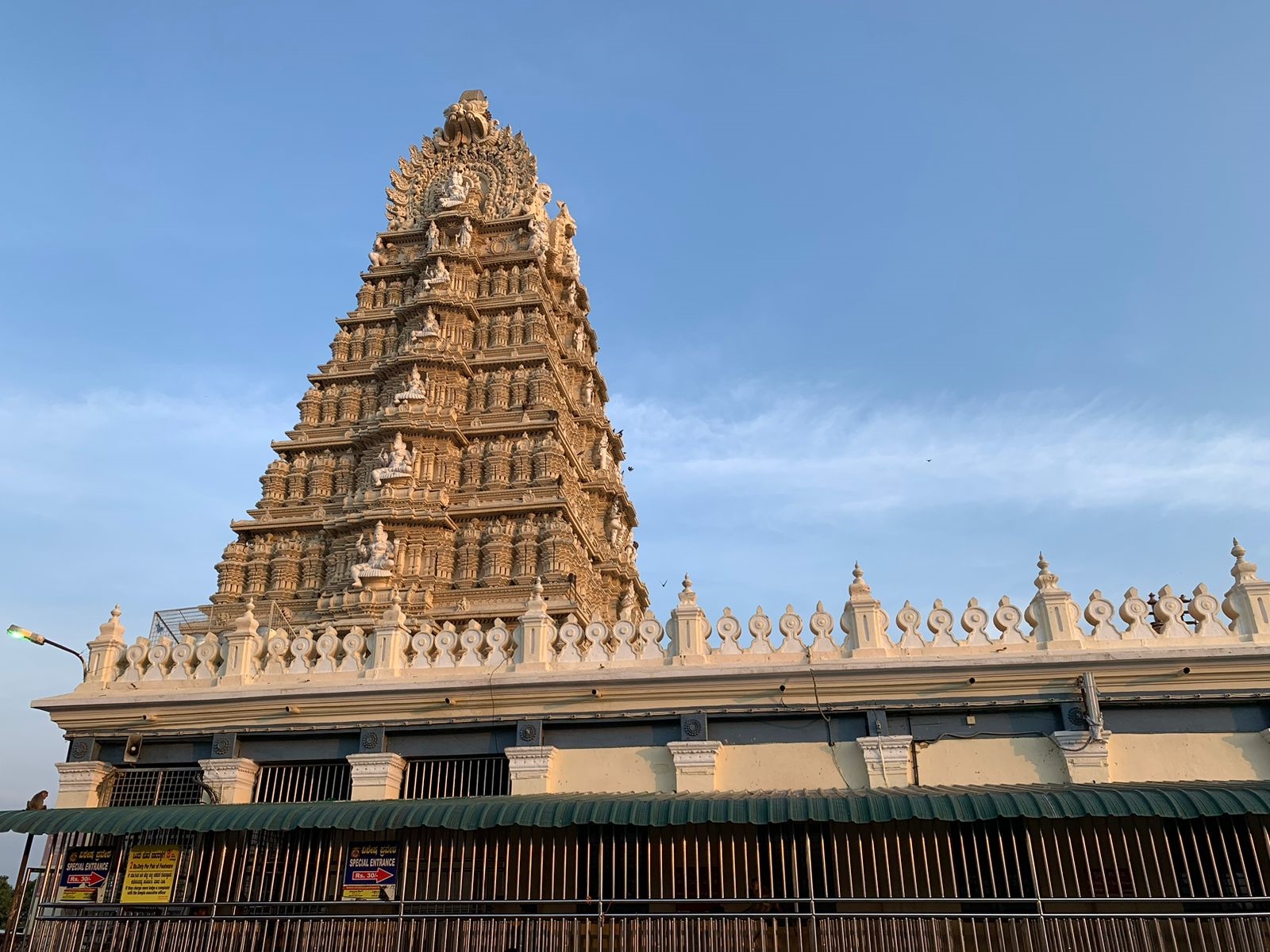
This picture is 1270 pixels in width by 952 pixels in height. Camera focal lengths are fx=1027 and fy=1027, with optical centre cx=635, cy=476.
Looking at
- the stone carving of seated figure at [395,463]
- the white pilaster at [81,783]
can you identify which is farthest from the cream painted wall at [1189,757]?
the stone carving of seated figure at [395,463]

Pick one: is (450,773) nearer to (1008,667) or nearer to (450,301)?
(1008,667)

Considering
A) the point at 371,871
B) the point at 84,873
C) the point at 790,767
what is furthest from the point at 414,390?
the point at 790,767

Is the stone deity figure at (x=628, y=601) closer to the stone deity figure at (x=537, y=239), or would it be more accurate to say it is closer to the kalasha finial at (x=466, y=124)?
the stone deity figure at (x=537, y=239)

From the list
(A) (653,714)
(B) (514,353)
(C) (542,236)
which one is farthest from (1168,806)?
(C) (542,236)

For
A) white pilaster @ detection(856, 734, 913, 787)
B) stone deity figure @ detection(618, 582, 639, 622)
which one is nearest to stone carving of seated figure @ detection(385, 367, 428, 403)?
stone deity figure @ detection(618, 582, 639, 622)

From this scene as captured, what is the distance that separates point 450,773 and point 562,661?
2.26 m

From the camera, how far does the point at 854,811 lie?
11578 millimetres

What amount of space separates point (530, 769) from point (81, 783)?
6987 mm

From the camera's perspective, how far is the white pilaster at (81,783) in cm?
1542

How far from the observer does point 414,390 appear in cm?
3156

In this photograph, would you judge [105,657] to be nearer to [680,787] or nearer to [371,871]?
[371,871]

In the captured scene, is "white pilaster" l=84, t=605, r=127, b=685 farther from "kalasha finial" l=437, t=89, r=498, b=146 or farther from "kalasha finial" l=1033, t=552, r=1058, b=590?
"kalasha finial" l=437, t=89, r=498, b=146

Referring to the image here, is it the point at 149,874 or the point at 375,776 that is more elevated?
the point at 375,776

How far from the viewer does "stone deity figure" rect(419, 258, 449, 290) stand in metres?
33.9
